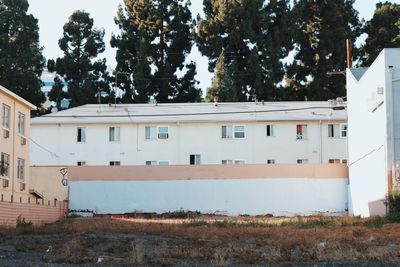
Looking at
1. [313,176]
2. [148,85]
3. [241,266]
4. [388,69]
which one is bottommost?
[241,266]

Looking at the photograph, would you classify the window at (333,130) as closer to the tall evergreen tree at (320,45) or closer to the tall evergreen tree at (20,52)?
the tall evergreen tree at (320,45)

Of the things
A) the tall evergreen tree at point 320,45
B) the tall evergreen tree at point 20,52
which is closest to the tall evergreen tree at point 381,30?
the tall evergreen tree at point 320,45

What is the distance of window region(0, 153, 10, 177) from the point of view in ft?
115

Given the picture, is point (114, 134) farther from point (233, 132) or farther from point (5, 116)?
point (5, 116)

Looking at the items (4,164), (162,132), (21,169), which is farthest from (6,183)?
(162,132)

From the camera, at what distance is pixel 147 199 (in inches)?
1772

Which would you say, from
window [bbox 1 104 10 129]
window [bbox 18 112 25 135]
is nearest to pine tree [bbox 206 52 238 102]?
window [bbox 18 112 25 135]

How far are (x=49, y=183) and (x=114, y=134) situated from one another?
8.98 meters

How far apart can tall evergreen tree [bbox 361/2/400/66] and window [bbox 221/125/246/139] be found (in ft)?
63.7

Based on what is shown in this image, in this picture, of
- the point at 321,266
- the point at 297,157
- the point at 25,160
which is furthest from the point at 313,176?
the point at 321,266

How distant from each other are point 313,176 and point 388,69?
12530mm

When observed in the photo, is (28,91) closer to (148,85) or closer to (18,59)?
(18,59)

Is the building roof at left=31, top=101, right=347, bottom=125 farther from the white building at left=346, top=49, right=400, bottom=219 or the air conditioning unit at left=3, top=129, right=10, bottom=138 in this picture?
the air conditioning unit at left=3, top=129, right=10, bottom=138

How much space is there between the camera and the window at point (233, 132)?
5300 cm
